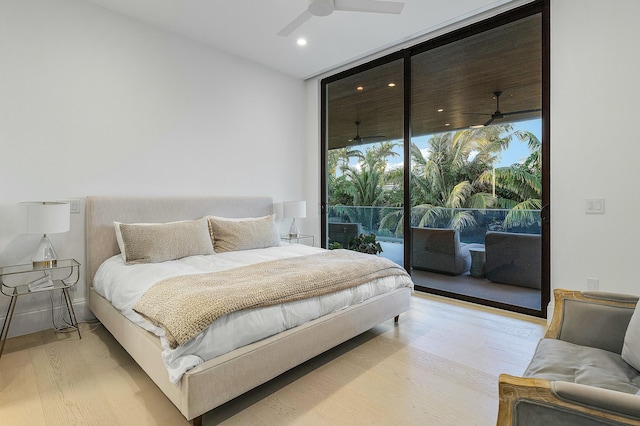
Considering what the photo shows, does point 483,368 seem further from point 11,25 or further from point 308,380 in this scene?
point 11,25

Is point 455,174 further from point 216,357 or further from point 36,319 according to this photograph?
point 36,319

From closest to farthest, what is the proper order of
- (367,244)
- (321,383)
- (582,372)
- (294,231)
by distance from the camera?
(582,372) → (321,383) → (367,244) → (294,231)

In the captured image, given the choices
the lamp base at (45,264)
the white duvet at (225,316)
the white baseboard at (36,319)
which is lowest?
the white baseboard at (36,319)

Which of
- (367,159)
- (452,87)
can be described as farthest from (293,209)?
(452,87)

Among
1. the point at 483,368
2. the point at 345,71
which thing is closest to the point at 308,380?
the point at 483,368

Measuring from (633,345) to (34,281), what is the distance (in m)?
3.78

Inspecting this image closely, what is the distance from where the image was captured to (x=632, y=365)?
1341 mm

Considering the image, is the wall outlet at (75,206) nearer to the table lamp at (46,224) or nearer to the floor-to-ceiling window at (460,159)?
the table lamp at (46,224)

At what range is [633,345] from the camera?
134 centimetres

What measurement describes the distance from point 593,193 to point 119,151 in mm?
Answer: 4280

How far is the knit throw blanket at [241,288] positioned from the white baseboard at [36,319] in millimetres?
1532

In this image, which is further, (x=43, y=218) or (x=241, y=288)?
(x=43, y=218)

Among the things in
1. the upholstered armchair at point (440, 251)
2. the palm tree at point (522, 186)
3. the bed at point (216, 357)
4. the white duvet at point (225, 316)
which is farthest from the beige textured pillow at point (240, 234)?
the palm tree at point (522, 186)

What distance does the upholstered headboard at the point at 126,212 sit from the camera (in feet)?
9.67
